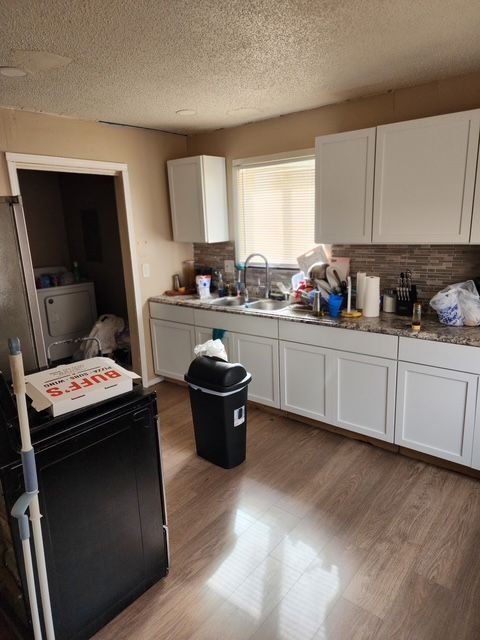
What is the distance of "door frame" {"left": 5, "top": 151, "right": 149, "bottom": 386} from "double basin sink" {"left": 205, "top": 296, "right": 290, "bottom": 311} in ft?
2.64

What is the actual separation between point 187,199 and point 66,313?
6.84 ft

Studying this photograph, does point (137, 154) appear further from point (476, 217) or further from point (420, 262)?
point (476, 217)

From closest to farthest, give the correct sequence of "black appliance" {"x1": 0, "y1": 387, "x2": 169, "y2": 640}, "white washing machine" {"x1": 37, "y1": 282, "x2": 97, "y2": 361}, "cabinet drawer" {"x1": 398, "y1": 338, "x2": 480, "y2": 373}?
"black appliance" {"x1": 0, "y1": 387, "x2": 169, "y2": 640}, "cabinet drawer" {"x1": 398, "y1": 338, "x2": 480, "y2": 373}, "white washing machine" {"x1": 37, "y1": 282, "x2": 97, "y2": 361}

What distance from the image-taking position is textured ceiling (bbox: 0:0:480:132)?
173 cm

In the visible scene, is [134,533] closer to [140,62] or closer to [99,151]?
[140,62]

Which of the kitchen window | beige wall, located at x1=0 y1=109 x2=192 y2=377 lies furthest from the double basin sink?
beige wall, located at x1=0 y1=109 x2=192 y2=377

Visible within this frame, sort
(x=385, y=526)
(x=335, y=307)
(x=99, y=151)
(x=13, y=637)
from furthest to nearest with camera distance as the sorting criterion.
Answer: (x=99, y=151) → (x=335, y=307) → (x=385, y=526) → (x=13, y=637)

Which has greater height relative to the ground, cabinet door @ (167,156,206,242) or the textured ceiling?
the textured ceiling

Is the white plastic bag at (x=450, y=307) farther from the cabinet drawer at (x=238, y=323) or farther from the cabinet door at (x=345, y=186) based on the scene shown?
the cabinet drawer at (x=238, y=323)

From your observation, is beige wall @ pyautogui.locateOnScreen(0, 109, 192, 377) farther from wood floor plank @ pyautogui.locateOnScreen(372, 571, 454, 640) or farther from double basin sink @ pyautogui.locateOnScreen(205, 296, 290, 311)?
wood floor plank @ pyautogui.locateOnScreen(372, 571, 454, 640)

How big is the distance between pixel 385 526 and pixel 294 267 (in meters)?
2.21

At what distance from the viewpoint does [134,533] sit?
174cm

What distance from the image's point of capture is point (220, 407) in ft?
8.70

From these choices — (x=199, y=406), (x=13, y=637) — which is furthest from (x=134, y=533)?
(x=199, y=406)
